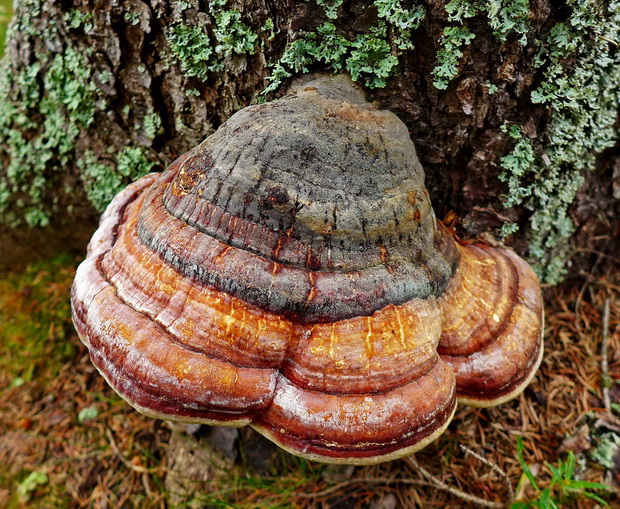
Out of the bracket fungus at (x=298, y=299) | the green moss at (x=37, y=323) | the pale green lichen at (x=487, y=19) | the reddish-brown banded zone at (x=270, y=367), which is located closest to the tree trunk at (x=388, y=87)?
the pale green lichen at (x=487, y=19)

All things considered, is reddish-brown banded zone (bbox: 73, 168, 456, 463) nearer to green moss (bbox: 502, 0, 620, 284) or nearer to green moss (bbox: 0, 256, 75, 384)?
Answer: green moss (bbox: 502, 0, 620, 284)

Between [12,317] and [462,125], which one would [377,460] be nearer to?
[462,125]

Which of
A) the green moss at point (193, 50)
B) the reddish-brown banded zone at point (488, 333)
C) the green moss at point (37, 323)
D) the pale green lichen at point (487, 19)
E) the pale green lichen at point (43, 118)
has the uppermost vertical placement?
the pale green lichen at point (487, 19)

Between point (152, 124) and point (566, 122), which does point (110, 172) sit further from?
point (566, 122)

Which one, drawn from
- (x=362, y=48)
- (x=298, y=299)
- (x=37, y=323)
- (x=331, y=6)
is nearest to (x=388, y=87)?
(x=362, y=48)

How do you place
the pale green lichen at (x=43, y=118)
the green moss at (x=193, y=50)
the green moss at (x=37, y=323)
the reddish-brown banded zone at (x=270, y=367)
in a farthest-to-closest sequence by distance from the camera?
the green moss at (x=37, y=323) < the pale green lichen at (x=43, y=118) < the green moss at (x=193, y=50) < the reddish-brown banded zone at (x=270, y=367)

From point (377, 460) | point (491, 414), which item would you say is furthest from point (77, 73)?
point (491, 414)

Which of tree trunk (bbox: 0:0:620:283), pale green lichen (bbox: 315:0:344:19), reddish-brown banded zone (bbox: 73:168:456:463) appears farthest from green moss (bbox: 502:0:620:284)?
reddish-brown banded zone (bbox: 73:168:456:463)

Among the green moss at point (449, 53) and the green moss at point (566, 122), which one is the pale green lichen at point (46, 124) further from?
the green moss at point (566, 122)
